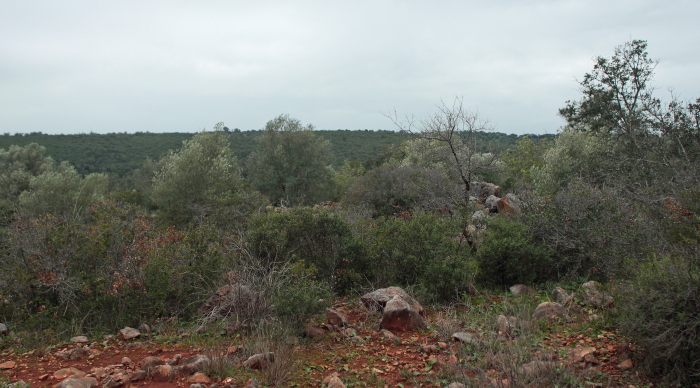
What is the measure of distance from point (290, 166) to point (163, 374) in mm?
21176

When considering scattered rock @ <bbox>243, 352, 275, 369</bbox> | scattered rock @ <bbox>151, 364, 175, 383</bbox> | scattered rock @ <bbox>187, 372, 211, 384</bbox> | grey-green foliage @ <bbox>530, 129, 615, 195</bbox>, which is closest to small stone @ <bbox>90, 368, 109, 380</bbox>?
scattered rock @ <bbox>151, 364, 175, 383</bbox>

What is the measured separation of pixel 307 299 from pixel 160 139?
6356cm

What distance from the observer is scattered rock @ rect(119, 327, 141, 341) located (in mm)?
5285

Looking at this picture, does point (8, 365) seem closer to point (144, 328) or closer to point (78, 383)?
point (78, 383)

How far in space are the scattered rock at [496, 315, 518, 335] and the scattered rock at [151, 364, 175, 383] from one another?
3.36m

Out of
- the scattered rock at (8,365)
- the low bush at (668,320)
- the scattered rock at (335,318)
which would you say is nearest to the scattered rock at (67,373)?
the scattered rock at (8,365)

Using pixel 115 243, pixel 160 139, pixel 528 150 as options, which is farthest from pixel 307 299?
pixel 160 139

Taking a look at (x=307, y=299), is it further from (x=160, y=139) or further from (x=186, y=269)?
(x=160, y=139)

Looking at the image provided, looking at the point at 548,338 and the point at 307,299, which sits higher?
the point at 307,299

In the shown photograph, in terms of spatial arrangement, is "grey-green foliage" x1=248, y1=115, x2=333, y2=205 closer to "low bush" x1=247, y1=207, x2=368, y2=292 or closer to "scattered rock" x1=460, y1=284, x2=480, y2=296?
"low bush" x1=247, y1=207, x2=368, y2=292

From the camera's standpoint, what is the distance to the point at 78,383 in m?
3.78

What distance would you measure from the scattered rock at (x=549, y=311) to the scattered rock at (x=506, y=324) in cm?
40

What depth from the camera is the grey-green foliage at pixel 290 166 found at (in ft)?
80.7

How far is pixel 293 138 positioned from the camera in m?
25.6
